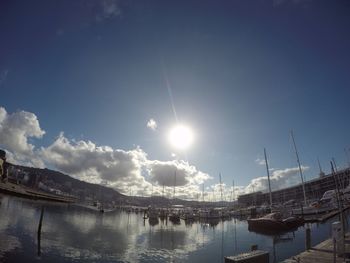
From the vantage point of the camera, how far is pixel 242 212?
103 meters

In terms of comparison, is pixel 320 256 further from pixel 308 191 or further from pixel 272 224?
pixel 308 191

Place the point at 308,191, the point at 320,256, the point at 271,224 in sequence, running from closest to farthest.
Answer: the point at 320,256, the point at 271,224, the point at 308,191

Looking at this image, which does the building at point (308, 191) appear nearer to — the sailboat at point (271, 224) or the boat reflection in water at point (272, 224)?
the sailboat at point (271, 224)

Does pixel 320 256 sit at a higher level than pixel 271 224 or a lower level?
higher

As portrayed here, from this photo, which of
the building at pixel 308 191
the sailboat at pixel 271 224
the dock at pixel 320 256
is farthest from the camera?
the building at pixel 308 191

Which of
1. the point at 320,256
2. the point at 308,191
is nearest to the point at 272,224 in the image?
the point at 320,256

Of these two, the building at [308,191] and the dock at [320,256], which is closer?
the dock at [320,256]

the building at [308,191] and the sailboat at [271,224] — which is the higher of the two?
the building at [308,191]

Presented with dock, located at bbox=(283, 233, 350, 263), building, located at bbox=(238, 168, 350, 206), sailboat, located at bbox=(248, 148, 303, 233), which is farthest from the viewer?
building, located at bbox=(238, 168, 350, 206)

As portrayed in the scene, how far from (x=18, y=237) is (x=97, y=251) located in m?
14.3

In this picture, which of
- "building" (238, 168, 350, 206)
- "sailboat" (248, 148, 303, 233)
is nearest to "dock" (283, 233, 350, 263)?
"sailboat" (248, 148, 303, 233)

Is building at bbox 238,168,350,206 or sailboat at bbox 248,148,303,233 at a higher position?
building at bbox 238,168,350,206

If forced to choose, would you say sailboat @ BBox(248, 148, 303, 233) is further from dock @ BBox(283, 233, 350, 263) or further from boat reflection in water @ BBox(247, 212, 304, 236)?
dock @ BBox(283, 233, 350, 263)

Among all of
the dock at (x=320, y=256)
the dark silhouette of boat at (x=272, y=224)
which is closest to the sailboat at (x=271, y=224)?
the dark silhouette of boat at (x=272, y=224)
